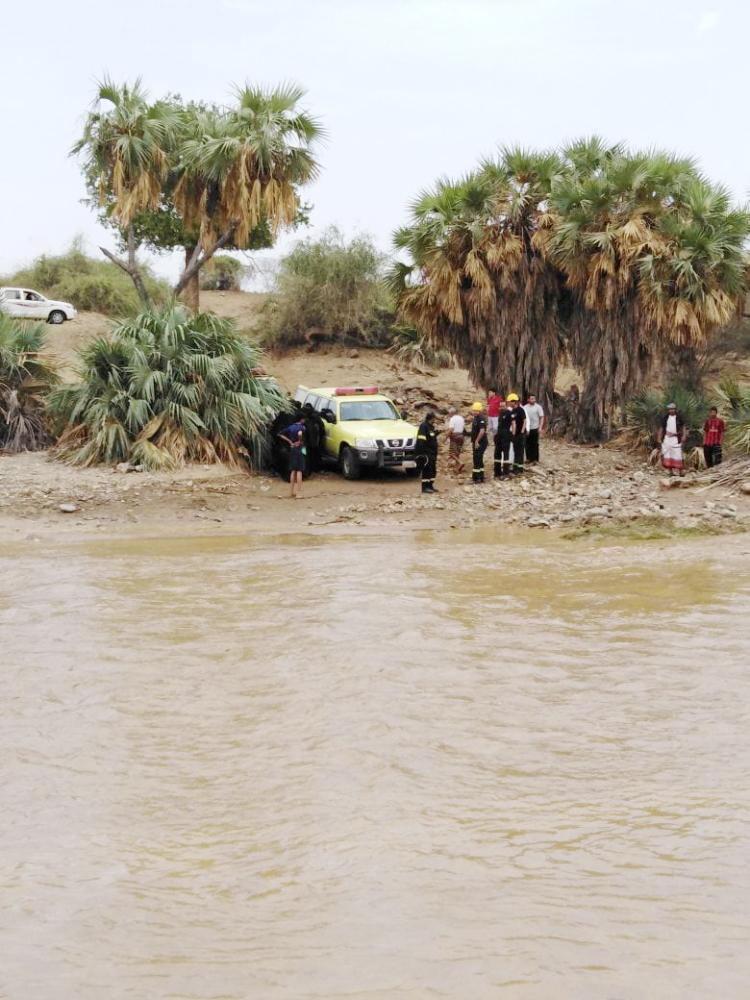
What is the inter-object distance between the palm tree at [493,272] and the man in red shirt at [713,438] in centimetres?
429

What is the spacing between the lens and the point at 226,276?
43.3 meters

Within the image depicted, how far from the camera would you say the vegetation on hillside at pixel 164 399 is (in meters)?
19.8

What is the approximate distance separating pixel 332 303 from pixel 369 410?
39.5ft

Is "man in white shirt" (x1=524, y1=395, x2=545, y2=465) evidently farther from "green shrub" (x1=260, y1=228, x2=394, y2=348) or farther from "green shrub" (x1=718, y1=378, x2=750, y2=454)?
"green shrub" (x1=260, y1=228, x2=394, y2=348)

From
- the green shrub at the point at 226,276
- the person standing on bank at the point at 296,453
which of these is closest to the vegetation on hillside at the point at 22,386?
the person standing on bank at the point at 296,453

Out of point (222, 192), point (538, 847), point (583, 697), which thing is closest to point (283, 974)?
point (538, 847)

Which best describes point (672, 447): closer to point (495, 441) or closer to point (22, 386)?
point (495, 441)

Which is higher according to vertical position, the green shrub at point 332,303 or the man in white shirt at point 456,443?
the green shrub at point 332,303

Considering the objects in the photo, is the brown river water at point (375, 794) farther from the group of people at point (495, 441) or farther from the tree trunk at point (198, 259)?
the tree trunk at point (198, 259)

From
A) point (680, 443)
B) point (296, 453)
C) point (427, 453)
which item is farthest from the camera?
point (680, 443)

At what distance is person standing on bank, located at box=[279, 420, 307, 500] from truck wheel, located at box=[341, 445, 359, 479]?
3.48 feet

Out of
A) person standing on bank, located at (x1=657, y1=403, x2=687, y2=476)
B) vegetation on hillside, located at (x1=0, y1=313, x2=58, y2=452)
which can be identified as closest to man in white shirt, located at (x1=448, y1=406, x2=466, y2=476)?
person standing on bank, located at (x1=657, y1=403, x2=687, y2=476)

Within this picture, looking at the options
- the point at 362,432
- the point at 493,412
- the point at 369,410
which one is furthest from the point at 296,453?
the point at 493,412

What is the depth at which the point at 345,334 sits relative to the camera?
32719 mm
